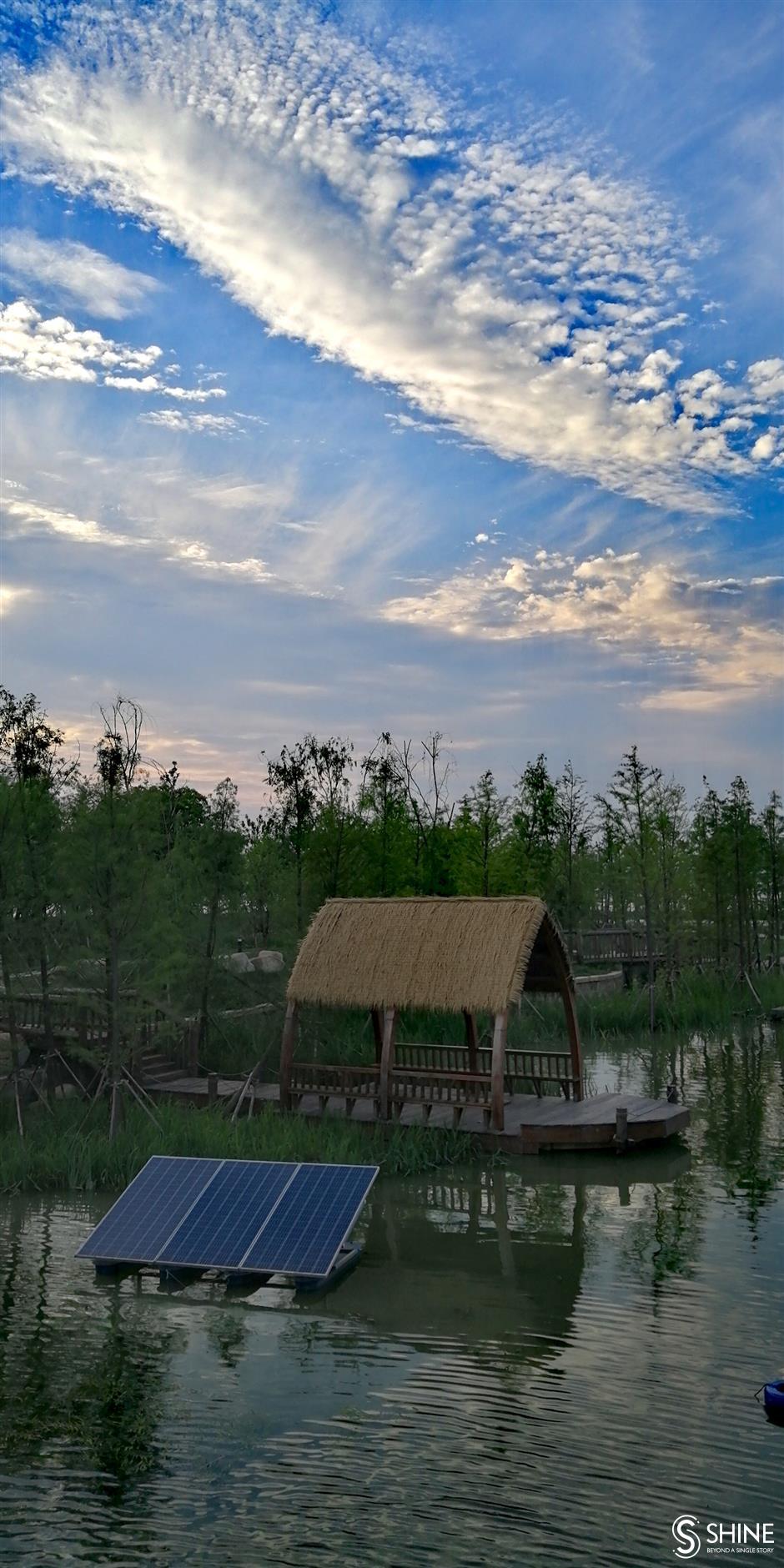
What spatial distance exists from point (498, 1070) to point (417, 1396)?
1038 centimetres

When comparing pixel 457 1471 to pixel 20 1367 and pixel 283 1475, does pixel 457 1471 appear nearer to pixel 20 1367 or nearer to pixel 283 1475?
pixel 283 1475

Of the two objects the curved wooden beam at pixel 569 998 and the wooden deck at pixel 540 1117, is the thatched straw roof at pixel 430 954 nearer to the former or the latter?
the curved wooden beam at pixel 569 998

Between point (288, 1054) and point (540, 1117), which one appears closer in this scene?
point (540, 1117)

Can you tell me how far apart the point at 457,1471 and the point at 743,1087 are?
69.4 ft

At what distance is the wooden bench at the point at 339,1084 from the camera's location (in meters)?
23.5

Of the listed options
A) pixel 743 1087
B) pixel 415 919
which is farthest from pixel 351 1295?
pixel 743 1087

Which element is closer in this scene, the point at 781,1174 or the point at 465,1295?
the point at 465,1295

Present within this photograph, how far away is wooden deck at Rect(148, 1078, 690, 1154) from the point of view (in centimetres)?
2166

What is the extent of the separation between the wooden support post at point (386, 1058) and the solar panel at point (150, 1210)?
21.7 ft

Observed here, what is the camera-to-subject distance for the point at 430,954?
22594 millimetres

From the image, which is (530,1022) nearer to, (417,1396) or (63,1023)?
(63,1023)

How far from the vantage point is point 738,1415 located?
34.9ft

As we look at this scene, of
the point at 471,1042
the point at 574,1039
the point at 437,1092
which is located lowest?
the point at 437,1092

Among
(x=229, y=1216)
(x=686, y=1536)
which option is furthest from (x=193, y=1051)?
(x=686, y=1536)
